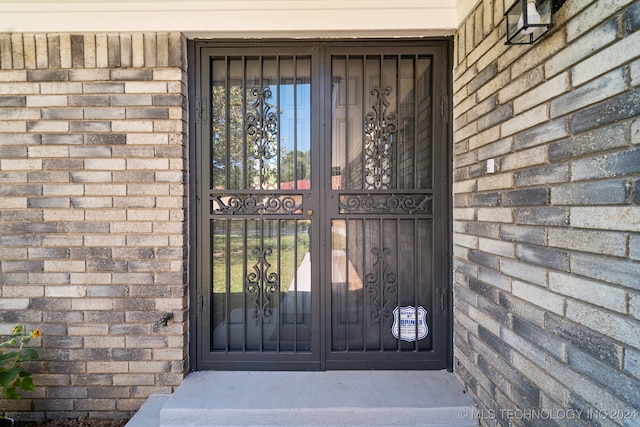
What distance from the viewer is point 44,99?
2205 mm

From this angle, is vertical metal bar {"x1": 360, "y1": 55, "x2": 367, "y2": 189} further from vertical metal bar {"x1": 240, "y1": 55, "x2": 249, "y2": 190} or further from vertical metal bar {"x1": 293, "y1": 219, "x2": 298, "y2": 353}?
vertical metal bar {"x1": 240, "y1": 55, "x2": 249, "y2": 190}

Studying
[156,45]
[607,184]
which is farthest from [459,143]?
[156,45]

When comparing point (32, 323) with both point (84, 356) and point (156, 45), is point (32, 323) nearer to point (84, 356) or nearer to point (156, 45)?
point (84, 356)

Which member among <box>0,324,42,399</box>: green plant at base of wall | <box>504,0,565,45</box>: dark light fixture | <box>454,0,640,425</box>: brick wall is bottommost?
<box>0,324,42,399</box>: green plant at base of wall

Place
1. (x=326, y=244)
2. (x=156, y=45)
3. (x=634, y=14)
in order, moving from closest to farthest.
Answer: (x=634, y=14), (x=156, y=45), (x=326, y=244)

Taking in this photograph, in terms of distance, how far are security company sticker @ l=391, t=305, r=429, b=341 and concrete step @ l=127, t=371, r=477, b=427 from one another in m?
0.29

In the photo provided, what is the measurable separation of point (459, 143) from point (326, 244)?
1.22 metres

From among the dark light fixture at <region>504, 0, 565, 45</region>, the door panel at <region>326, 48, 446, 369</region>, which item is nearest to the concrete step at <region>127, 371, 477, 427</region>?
the door panel at <region>326, 48, 446, 369</region>

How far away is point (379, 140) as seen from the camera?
2.38 m

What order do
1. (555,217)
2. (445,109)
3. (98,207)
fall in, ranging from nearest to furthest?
(555,217)
(98,207)
(445,109)

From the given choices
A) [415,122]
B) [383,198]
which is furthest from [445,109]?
[383,198]

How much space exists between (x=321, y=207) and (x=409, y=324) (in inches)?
44.7

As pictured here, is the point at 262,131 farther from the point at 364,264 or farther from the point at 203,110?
the point at 364,264

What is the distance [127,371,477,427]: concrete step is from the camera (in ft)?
6.37
